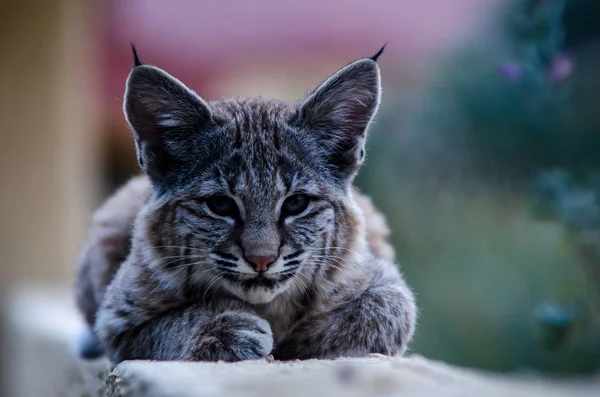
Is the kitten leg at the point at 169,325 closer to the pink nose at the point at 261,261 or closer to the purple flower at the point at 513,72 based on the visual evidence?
the pink nose at the point at 261,261

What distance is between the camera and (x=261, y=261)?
2.74m

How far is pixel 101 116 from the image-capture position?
8.66 metres

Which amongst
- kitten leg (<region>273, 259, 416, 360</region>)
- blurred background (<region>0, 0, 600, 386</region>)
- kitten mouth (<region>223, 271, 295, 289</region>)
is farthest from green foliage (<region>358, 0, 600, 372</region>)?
kitten mouth (<region>223, 271, 295, 289</region>)

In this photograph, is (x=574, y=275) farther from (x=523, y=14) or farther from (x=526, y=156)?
(x=523, y=14)

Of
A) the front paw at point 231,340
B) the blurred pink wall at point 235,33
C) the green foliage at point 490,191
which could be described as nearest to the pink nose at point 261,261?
the front paw at point 231,340

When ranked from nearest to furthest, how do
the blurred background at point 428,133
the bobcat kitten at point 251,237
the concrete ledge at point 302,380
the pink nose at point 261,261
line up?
the concrete ledge at point 302,380 → the pink nose at point 261,261 → the bobcat kitten at point 251,237 → the blurred background at point 428,133

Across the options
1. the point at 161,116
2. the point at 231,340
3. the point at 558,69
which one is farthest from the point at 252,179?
the point at 558,69

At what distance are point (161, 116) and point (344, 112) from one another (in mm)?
693

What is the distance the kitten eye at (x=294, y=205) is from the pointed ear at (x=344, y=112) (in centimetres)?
24

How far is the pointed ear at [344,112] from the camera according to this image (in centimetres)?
308

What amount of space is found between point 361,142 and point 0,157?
5.48 m

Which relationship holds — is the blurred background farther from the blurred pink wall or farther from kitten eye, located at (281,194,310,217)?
kitten eye, located at (281,194,310,217)

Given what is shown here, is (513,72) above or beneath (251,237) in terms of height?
above

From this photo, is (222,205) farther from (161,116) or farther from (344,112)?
(344,112)
